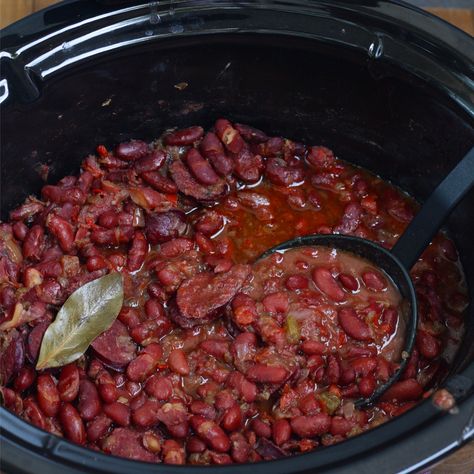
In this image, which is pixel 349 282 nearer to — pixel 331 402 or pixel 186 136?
pixel 331 402

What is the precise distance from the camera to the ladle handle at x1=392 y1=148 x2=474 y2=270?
2105mm

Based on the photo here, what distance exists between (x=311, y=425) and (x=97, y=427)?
549 millimetres

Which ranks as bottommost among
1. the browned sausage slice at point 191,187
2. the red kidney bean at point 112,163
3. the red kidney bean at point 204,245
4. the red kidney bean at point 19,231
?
the red kidney bean at point 204,245

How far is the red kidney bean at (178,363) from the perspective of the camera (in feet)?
7.04

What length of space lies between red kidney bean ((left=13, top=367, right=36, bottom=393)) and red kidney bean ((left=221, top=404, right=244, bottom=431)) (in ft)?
1.71

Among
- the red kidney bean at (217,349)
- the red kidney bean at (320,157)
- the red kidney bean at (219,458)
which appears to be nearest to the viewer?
the red kidney bean at (219,458)

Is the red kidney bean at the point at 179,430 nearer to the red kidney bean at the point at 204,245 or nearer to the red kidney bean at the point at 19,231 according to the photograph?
the red kidney bean at the point at 204,245

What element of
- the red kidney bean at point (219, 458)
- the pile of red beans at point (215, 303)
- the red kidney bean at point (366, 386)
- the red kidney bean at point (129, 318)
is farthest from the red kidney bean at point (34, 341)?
the red kidney bean at point (366, 386)

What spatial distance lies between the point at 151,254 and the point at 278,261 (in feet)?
1.30

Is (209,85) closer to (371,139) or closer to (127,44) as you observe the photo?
(127,44)

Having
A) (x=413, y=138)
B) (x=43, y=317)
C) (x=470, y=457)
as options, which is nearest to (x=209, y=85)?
(x=413, y=138)

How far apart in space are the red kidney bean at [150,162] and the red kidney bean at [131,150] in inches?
0.7

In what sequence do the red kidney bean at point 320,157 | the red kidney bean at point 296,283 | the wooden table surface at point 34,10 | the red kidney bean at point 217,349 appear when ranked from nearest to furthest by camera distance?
1. the red kidney bean at point 217,349
2. the red kidney bean at point 296,283
3. the red kidney bean at point 320,157
4. the wooden table surface at point 34,10

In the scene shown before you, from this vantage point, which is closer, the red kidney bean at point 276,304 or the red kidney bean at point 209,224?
the red kidney bean at point 276,304
